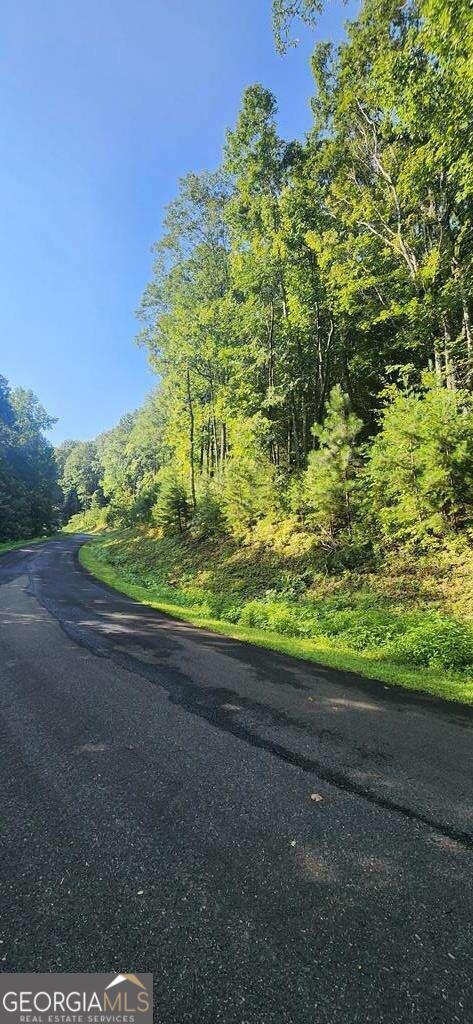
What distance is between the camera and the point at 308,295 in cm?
1501

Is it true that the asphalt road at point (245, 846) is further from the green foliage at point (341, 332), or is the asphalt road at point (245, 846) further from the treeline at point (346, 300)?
Result: the treeline at point (346, 300)

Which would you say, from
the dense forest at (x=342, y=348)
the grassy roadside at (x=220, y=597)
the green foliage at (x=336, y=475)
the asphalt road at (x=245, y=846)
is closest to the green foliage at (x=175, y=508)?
the dense forest at (x=342, y=348)

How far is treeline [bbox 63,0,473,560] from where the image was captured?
923cm

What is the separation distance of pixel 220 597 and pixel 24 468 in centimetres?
3923

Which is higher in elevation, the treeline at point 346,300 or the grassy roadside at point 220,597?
the treeline at point 346,300

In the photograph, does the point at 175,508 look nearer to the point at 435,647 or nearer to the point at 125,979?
the point at 435,647

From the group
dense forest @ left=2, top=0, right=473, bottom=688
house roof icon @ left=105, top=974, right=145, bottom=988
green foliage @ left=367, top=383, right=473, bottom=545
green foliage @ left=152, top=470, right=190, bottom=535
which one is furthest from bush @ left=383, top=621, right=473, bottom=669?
green foliage @ left=152, top=470, right=190, bottom=535

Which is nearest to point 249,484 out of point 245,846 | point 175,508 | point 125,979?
point 175,508

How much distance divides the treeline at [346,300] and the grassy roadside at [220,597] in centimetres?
186

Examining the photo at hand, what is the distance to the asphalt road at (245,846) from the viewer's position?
5.82ft

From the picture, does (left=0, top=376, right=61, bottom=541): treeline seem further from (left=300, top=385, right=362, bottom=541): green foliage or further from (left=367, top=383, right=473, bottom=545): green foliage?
(left=367, top=383, right=473, bottom=545): green foliage

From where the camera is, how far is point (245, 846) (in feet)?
8.34

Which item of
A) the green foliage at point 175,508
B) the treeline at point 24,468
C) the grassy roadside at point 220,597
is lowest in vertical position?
the grassy roadside at point 220,597

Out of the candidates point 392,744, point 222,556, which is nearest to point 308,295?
point 222,556
